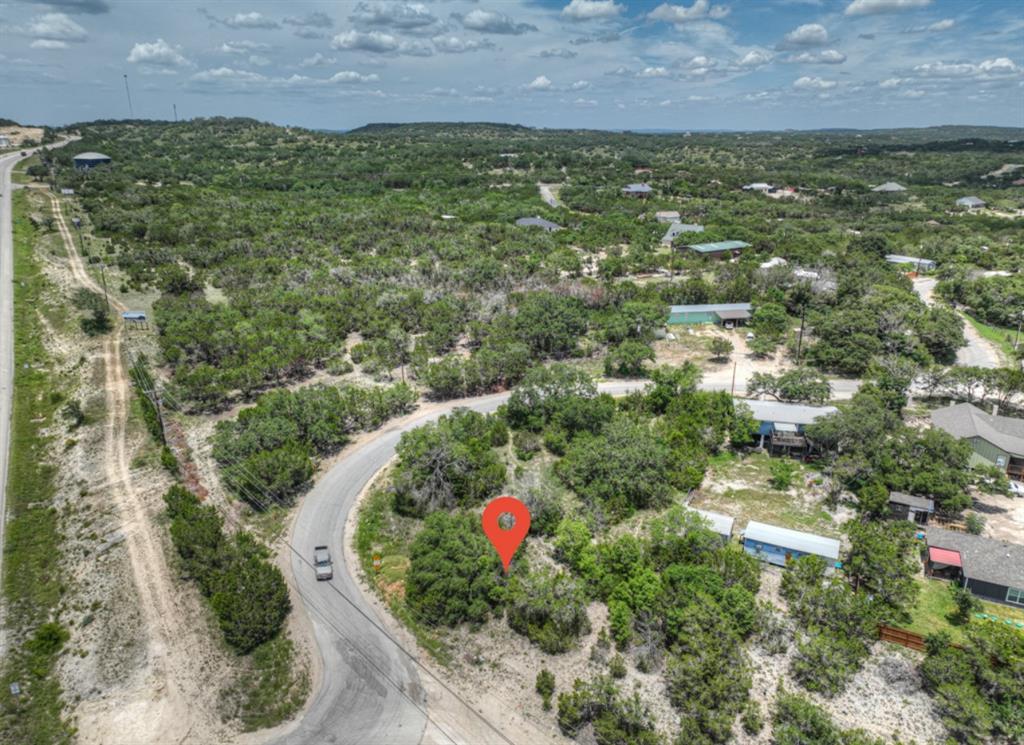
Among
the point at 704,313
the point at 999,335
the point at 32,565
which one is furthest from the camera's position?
the point at 704,313

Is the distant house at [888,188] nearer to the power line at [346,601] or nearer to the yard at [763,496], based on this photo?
the yard at [763,496]

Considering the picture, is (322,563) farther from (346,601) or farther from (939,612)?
(939,612)

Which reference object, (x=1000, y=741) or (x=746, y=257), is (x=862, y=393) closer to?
(x=1000, y=741)

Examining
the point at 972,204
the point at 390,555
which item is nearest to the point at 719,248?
the point at 390,555

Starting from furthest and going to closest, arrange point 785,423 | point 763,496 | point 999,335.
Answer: point 999,335
point 785,423
point 763,496

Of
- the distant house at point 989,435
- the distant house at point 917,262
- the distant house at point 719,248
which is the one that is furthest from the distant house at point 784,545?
the distant house at point 917,262
